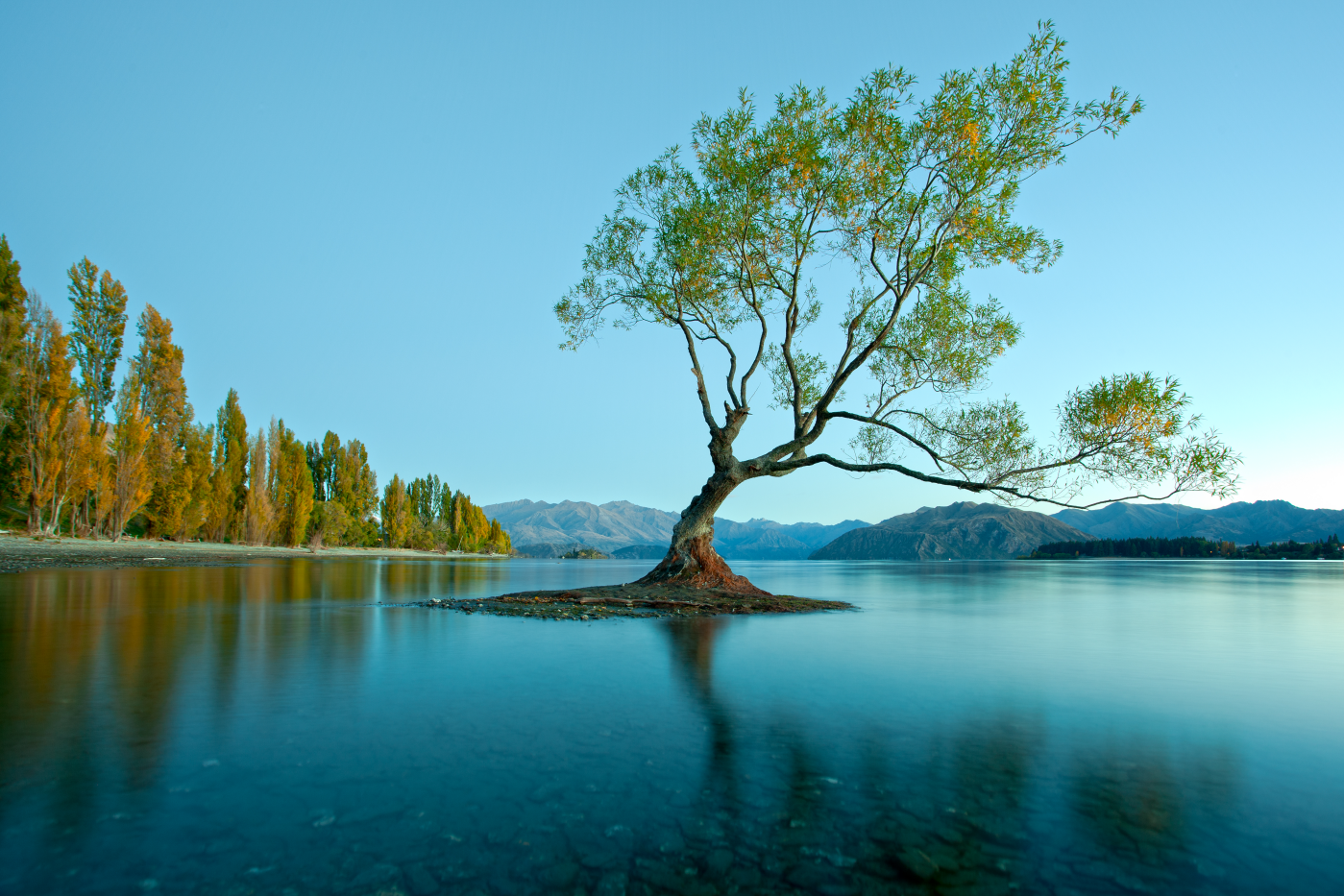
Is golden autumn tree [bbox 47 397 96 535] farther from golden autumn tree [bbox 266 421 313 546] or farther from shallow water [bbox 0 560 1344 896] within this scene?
shallow water [bbox 0 560 1344 896]

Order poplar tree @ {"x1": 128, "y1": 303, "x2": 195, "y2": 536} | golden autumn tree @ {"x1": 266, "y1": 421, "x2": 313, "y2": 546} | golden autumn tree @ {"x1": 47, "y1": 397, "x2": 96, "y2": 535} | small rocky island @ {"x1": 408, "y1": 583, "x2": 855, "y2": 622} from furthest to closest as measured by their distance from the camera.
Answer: golden autumn tree @ {"x1": 266, "y1": 421, "x2": 313, "y2": 546} → poplar tree @ {"x1": 128, "y1": 303, "x2": 195, "y2": 536} → golden autumn tree @ {"x1": 47, "y1": 397, "x2": 96, "y2": 535} → small rocky island @ {"x1": 408, "y1": 583, "x2": 855, "y2": 622}

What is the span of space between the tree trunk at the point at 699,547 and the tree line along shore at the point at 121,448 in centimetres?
4820

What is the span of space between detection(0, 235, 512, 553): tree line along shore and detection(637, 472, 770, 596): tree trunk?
48.2 meters

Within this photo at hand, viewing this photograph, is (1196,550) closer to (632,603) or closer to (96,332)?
(632,603)

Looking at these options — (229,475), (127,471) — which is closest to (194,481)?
(229,475)

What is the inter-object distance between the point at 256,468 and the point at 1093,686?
81123 millimetres

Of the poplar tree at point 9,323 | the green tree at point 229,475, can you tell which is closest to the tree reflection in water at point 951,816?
the poplar tree at point 9,323

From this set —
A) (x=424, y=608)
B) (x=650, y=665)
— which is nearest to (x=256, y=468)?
(x=424, y=608)

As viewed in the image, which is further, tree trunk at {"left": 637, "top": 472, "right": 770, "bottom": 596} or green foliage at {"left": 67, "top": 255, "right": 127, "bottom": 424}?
green foliage at {"left": 67, "top": 255, "right": 127, "bottom": 424}

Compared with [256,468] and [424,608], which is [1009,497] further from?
[256,468]

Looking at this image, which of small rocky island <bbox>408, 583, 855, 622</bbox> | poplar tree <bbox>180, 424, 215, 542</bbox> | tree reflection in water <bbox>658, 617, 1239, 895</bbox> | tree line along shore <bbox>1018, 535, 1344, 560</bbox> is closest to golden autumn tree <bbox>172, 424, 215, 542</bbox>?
poplar tree <bbox>180, 424, 215, 542</bbox>

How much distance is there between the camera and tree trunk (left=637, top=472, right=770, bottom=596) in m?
22.1

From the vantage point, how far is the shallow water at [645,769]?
11.9 feet

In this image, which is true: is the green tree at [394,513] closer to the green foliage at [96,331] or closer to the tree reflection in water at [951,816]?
the green foliage at [96,331]
